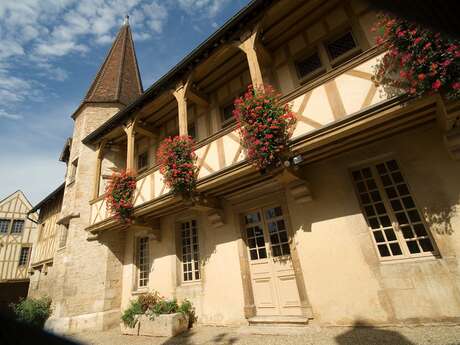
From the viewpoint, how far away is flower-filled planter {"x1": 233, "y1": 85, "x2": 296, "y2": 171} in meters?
4.75

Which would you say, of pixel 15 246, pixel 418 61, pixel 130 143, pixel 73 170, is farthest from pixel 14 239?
pixel 418 61

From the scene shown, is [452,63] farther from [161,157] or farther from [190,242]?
[190,242]

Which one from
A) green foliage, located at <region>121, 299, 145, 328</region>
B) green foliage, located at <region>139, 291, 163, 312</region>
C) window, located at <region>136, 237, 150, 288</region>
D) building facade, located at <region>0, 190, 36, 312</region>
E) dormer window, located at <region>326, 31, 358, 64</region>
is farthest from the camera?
building facade, located at <region>0, 190, 36, 312</region>

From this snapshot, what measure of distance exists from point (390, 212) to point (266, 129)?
2.83m

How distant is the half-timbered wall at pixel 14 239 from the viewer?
57.5ft

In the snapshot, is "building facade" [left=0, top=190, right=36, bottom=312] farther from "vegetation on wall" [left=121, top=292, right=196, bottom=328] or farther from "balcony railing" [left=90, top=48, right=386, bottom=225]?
"balcony railing" [left=90, top=48, right=386, bottom=225]

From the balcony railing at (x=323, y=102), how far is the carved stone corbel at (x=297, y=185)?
0.85 meters

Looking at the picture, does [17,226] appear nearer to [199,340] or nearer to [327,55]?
[199,340]

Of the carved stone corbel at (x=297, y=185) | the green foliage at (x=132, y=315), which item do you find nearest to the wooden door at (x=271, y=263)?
the carved stone corbel at (x=297, y=185)

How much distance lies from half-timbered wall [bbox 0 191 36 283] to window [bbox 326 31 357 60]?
21.6m

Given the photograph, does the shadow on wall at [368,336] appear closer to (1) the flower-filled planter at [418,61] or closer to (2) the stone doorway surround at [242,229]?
(2) the stone doorway surround at [242,229]

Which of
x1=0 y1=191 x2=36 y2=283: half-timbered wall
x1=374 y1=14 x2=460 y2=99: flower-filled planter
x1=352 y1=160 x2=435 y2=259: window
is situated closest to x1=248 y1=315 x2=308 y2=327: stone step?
x1=352 y1=160 x2=435 y2=259: window

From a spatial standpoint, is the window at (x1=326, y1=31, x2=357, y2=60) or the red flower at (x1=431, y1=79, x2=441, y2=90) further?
the window at (x1=326, y1=31, x2=357, y2=60)

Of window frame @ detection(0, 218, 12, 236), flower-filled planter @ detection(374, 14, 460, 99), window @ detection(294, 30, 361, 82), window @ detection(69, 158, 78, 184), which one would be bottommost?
flower-filled planter @ detection(374, 14, 460, 99)
